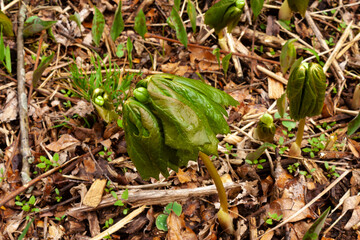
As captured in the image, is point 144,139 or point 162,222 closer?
point 144,139

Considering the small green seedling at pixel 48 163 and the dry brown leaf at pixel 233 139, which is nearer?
the small green seedling at pixel 48 163

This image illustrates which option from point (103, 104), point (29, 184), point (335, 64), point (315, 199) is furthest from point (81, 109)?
point (335, 64)

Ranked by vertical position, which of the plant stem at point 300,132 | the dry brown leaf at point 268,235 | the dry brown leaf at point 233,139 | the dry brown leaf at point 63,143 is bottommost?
the dry brown leaf at point 268,235

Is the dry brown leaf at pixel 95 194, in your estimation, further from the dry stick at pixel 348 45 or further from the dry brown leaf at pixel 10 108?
the dry stick at pixel 348 45

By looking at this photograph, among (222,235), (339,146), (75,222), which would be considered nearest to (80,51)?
(75,222)

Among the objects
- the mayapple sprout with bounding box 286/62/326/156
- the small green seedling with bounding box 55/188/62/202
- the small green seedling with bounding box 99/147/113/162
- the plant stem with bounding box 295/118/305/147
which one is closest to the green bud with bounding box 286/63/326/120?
the mayapple sprout with bounding box 286/62/326/156

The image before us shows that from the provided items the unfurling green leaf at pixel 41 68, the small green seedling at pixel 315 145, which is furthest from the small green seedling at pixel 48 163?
the small green seedling at pixel 315 145

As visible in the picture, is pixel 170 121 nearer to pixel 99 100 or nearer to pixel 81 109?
pixel 99 100
